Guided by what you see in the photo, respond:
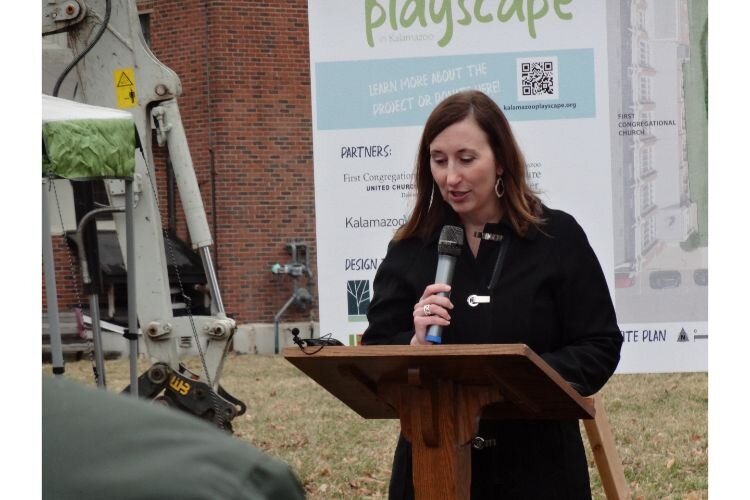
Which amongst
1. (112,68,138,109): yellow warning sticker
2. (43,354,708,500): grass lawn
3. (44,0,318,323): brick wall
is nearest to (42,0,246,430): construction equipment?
(112,68,138,109): yellow warning sticker

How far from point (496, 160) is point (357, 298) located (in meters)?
3.76

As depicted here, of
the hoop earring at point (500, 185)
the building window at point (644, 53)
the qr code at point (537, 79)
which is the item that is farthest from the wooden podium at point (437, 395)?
the building window at point (644, 53)

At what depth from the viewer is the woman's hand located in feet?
11.0

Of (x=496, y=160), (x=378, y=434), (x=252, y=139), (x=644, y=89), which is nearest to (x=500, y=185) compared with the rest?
(x=496, y=160)

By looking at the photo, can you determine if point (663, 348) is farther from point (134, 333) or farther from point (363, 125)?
point (134, 333)

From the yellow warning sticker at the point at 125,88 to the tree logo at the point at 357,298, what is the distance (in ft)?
10.4

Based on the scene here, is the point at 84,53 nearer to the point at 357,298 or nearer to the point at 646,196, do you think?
the point at 357,298

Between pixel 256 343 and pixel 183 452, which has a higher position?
pixel 183 452

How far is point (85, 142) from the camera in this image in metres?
7.22

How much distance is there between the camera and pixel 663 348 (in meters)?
7.63

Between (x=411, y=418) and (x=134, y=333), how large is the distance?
16.3 feet

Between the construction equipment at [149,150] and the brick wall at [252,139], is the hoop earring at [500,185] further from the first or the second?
the brick wall at [252,139]

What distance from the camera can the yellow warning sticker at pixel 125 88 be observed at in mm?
9695

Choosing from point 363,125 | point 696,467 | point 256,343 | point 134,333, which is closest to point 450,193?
point 363,125
